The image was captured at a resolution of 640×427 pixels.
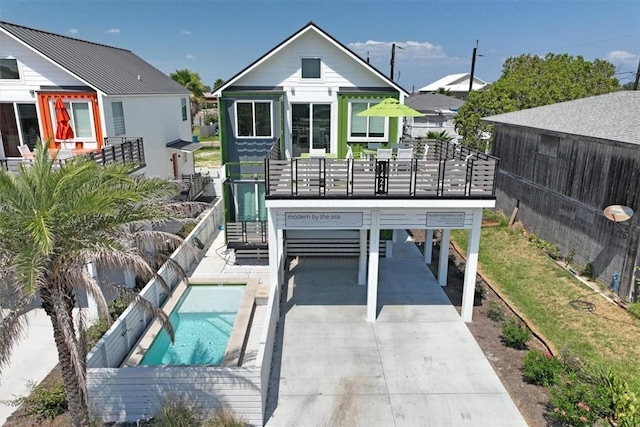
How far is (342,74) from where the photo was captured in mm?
17344

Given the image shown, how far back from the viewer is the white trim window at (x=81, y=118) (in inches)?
676

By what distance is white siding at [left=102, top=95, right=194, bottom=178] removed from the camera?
1931 centimetres

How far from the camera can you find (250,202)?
60.1ft

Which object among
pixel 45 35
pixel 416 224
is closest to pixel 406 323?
pixel 416 224

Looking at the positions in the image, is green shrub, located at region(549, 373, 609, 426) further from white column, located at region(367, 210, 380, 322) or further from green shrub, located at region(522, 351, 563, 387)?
white column, located at region(367, 210, 380, 322)

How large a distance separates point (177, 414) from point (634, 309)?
1319 centimetres

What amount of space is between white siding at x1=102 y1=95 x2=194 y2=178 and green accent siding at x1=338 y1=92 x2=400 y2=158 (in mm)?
7120

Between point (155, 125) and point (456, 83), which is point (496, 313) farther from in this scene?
point (456, 83)

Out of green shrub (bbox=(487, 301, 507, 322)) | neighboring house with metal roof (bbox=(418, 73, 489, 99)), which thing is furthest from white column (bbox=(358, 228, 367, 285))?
neighboring house with metal roof (bbox=(418, 73, 489, 99))

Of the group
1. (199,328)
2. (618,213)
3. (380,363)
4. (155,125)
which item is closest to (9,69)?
(155,125)

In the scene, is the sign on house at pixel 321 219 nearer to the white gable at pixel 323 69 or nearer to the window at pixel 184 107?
the white gable at pixel 323 69

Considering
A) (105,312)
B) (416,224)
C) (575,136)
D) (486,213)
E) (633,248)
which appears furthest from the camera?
(486,213)

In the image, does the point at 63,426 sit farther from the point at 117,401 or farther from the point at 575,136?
the point at 575,136

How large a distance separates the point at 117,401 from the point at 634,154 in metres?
16.1
